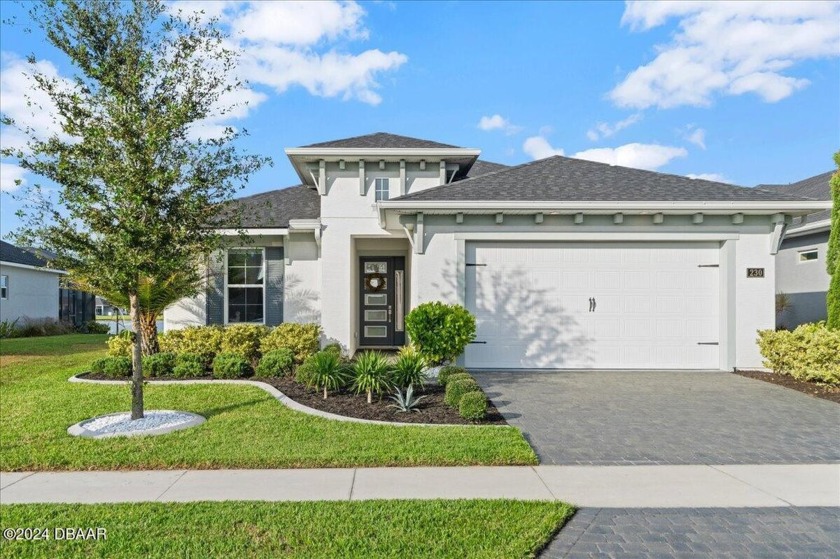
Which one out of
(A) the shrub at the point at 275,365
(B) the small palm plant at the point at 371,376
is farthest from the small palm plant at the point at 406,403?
(A) the shrub at the point at 275,365

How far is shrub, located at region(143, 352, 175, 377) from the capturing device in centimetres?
854

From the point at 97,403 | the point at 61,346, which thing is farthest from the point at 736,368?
the point at 61,346

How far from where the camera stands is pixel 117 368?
8523mm

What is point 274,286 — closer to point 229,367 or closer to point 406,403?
point 229,367

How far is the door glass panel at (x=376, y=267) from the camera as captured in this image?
13.0 m

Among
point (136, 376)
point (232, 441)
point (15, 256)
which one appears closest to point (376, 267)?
point (136, 376)

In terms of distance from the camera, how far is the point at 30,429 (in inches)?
224

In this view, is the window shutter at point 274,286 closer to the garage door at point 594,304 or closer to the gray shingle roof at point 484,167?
the garage door at point 594,304

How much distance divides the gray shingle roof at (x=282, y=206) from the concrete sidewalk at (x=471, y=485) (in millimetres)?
7592

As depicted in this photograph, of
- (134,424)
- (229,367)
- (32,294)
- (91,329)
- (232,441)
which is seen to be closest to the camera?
(232,441)

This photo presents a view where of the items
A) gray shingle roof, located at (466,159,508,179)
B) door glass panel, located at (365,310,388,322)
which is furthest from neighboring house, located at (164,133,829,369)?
gray shingle roof, located at (466,159,508,179)

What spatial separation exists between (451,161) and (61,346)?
13.5m

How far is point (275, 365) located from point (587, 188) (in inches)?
288

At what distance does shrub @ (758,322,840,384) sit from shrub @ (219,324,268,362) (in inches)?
408
